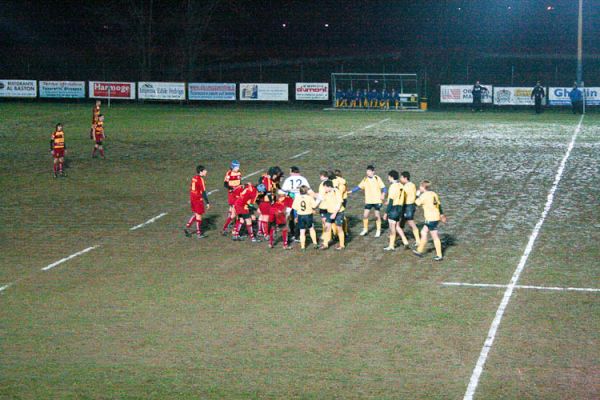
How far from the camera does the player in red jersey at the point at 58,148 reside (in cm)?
3005

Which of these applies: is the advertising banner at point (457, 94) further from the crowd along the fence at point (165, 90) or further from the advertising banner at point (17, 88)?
the advertising banner at point (17, 88)

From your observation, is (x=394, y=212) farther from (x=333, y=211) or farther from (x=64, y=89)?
(x=64, y=89)

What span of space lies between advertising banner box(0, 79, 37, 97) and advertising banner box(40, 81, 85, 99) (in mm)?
769

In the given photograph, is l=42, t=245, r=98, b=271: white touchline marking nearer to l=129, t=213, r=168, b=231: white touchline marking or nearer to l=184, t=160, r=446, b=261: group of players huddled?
l=129, t=213, r=168, b=231: white touchline marking

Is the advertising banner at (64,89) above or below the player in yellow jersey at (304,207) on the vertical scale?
above

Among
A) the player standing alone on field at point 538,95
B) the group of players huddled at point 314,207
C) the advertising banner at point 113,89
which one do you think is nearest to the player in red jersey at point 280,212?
the group of players huddled at point 314,207

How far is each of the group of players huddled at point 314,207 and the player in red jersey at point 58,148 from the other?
1014 cm

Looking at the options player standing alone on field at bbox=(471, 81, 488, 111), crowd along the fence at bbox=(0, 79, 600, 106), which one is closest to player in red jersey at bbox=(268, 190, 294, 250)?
player standing alone on field at bbox=(471, 81, 488, 111)

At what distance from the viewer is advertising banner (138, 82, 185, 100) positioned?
70.2 metres

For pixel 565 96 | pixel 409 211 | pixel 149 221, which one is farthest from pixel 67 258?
pixel 565 96

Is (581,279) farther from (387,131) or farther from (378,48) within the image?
(378,48)

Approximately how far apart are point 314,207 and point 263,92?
167 ft

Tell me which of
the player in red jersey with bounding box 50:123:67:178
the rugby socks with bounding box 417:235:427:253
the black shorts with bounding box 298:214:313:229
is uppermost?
the player in red jersey with bounding box 50:123:67:178

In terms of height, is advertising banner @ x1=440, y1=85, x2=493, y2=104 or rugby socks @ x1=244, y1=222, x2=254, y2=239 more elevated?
advertising banner @ x1=440, y1=85, x2=493, y2=104
